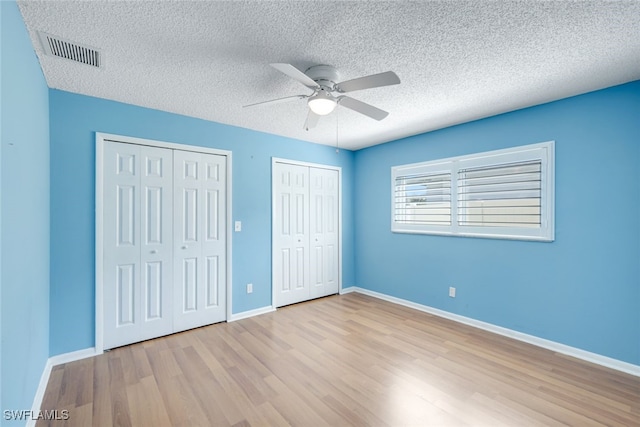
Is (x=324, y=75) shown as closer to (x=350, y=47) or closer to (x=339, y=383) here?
(x=350, y=47)

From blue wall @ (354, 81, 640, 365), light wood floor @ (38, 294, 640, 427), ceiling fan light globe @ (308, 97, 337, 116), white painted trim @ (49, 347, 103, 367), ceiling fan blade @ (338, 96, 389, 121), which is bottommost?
light wood floor @ (38, 294, 640, 427)

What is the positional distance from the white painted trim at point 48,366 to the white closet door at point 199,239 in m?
0.78

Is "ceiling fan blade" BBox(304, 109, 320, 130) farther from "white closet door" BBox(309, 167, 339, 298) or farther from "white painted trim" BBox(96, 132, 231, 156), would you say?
"white closet door" BBox(309, 167, 339, 298)

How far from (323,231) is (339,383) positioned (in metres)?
2.59

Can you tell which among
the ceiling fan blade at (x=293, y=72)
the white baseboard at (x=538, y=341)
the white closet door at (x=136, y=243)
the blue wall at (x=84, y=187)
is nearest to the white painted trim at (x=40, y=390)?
the blue wall at (x=84, y=187)

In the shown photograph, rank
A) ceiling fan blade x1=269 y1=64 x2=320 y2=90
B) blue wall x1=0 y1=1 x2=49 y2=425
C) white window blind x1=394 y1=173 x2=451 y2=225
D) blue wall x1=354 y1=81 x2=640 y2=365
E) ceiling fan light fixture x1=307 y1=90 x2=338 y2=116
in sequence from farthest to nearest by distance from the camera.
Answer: white window blind x1=394 y1=173 x2=451 y2=225
blue wall x1=354 y1=81 x2=640 y2=365
ceiling fan light fixture x1=307 y1=90 x2=338 y2=116
ceiling fan blade x1=269 y1=64 x2=320 y2=90
blue wall x1=0 y1=1 x2=49 y2=425

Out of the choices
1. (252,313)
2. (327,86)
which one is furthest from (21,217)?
(252,313)

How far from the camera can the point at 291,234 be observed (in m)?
4.15

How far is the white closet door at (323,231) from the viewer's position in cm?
441

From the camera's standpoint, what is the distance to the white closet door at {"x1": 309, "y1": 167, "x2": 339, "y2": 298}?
174 inches

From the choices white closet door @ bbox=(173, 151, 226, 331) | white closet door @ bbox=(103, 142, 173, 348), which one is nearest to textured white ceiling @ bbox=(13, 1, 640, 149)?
white closet door @ bbox=(103, 142, 173, 348)

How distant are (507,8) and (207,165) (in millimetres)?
3072

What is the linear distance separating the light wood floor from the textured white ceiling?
2.48 metres

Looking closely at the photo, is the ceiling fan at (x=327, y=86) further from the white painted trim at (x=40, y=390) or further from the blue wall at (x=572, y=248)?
the white painted trim at (x=40, y=390)
